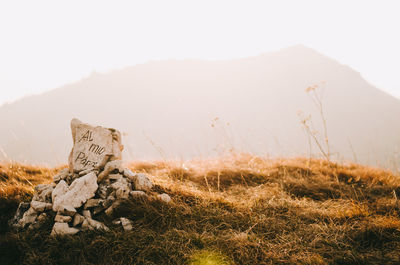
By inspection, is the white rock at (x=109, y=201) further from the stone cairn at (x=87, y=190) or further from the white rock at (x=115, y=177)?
the white rock at (x=115, y=177)

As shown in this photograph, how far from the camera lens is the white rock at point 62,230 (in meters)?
2.33

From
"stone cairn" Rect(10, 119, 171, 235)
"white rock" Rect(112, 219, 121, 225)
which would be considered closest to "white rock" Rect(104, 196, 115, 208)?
"stone cairn" Rect(10, 119, 171, 235)

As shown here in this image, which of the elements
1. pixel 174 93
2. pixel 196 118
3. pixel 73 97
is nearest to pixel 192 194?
pixel 196 118

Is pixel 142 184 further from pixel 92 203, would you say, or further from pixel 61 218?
pixel 61 218

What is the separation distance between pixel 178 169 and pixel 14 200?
9.43 feet

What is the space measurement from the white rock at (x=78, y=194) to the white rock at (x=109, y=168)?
0.16 meters

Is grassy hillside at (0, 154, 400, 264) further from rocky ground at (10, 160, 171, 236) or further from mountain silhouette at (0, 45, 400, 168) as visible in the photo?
mountain silhouette at (0, 45, 400, 168)

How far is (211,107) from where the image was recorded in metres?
30.5

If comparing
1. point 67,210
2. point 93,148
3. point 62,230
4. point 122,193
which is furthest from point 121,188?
point 93,148

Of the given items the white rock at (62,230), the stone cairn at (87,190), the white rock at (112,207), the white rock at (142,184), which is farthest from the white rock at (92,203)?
the white rock at (142,184)

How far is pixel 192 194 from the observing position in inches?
128

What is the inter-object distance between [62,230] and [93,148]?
133cm

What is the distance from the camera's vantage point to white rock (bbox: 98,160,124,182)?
9.83ft

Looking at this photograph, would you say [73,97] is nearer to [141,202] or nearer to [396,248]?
→ [141,202]
